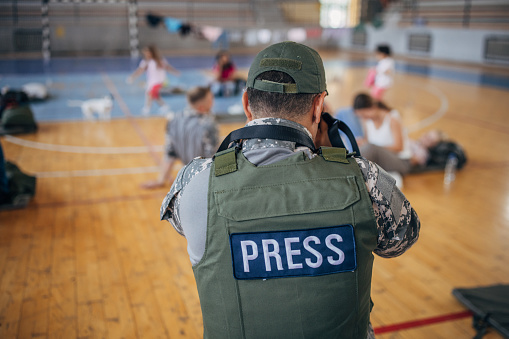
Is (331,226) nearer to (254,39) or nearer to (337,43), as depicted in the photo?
(254,39)

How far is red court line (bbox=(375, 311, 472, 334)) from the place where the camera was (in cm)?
314

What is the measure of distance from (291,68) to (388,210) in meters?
0.55

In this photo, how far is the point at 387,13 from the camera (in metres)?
25.1

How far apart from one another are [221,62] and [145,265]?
8874 millimetres

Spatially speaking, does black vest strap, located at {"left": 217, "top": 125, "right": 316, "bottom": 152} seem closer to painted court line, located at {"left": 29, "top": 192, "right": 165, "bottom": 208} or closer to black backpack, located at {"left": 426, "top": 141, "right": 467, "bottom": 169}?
painted court line, located at {"left": 29, "top": 192, "right": 165, "bottom": 208}

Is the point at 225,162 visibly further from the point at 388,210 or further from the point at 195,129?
the point at 195,129

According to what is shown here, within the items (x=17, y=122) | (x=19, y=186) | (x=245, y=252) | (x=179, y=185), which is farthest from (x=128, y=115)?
(x=245, y=252)

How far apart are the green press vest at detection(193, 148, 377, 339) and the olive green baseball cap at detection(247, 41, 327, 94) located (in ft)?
0.79

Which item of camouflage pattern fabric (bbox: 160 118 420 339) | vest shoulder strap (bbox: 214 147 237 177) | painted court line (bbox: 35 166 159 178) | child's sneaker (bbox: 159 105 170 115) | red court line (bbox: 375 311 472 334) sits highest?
vest shoulder strap (bbox: 214 147 237 177)

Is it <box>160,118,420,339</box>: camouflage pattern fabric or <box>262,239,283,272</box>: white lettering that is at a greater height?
<box>160,118,420,339</box>: camouflage pattern fabric

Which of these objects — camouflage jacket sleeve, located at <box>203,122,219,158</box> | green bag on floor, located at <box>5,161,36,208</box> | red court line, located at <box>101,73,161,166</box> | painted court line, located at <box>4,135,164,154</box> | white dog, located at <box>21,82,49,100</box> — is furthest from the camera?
white dog, located at <box>21,82,49,100</box>

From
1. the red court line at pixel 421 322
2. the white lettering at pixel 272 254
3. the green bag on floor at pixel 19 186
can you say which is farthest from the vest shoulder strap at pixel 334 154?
the green bag on floor at pixel 19 186

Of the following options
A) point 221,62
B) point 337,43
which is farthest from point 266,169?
point 337,43

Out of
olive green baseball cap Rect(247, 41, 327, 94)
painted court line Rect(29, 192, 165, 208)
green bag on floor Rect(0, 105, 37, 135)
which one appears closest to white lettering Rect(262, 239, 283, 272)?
olive green baseball cap Rect(247, 41, 327, 94)
